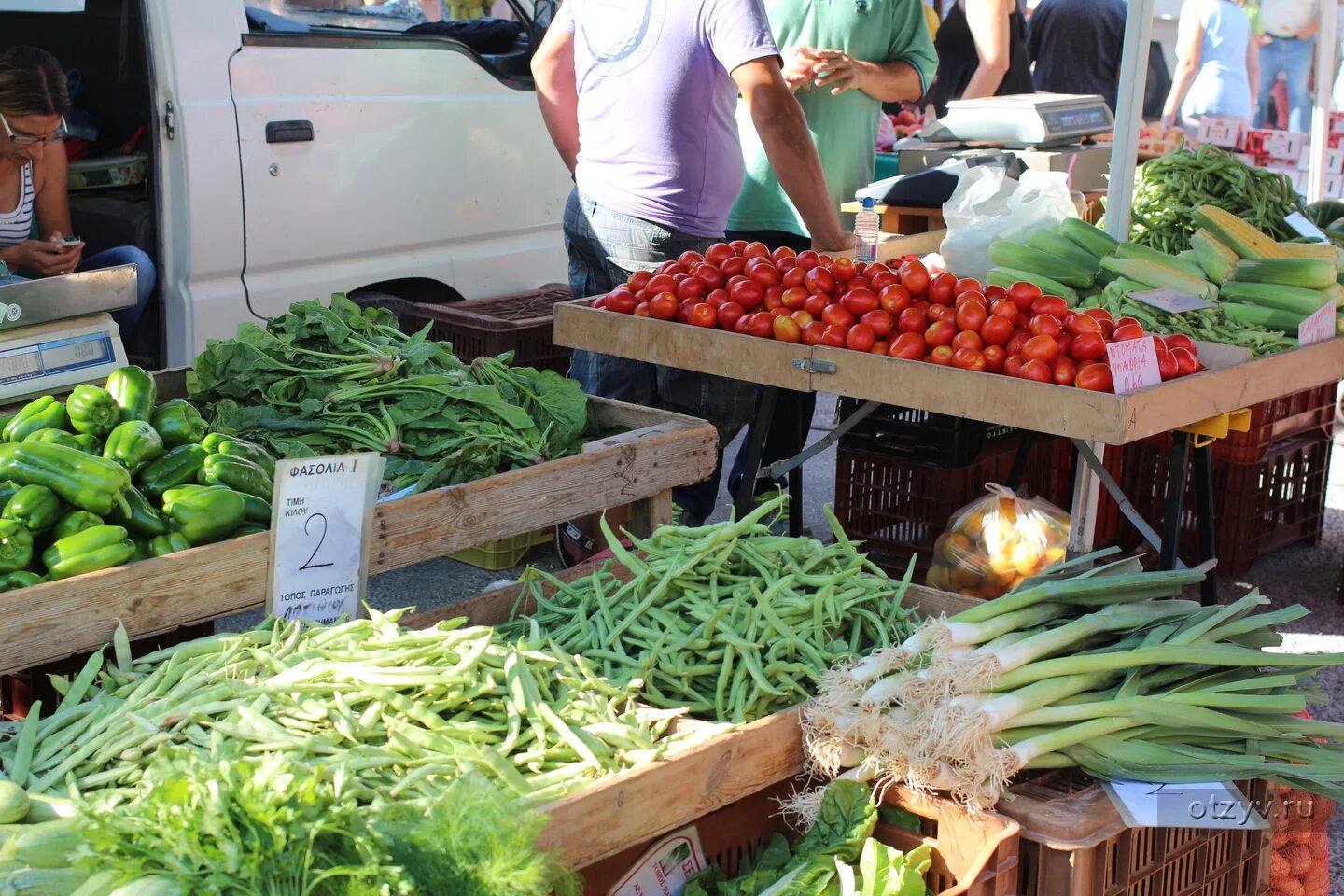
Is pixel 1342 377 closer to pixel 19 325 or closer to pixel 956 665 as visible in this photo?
pixel 956 665

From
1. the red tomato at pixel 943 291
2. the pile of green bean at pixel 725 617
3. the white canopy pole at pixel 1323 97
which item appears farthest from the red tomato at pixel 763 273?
the white canopy pole at pixel 1323 97

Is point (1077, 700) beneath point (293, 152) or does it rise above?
beneath

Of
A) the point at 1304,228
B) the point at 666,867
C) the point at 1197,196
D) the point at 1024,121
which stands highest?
the point at 1024,121

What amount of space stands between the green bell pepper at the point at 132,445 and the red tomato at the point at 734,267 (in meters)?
1.97

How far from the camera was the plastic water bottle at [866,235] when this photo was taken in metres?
5.05

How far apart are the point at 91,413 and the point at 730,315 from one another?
1.91m

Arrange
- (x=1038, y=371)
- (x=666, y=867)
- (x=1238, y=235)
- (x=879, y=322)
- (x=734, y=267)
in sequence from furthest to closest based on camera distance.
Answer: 1. (x=1238, y=235)
2. (x=734, y=267)
3. (x=879, y=322)
4. (x=1038, y=371)
5. (x=666, y=867)

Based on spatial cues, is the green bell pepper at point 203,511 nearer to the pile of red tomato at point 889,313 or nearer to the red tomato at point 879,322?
the pile of red tomato at point 889,313

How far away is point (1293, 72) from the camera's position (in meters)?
10.2

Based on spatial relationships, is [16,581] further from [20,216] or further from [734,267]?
[20,216]

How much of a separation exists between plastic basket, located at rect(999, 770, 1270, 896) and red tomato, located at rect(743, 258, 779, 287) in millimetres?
2247

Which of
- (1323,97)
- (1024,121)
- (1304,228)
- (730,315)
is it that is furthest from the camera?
(1323,97)

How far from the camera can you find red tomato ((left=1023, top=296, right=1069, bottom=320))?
376 centimetres

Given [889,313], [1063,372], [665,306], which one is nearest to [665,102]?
[665,306]
